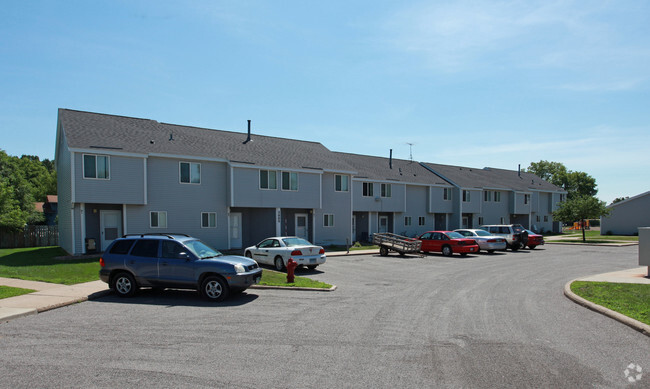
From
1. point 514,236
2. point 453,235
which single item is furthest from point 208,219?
point 514,236

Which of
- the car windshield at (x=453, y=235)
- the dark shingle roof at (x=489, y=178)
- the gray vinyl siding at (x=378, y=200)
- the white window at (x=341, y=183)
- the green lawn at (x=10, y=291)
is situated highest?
the dark shingle roof at (x=489, y=178)

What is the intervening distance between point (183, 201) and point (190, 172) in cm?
174

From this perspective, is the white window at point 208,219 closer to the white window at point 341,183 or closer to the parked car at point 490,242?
the white window at point 341,183

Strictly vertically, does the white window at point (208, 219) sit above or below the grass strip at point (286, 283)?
above

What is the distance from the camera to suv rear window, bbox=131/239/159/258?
39.3 feet

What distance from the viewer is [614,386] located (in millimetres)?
5539

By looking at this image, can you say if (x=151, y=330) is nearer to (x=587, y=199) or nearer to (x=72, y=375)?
(x=72, y=375)

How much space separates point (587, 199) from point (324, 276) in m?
34.3

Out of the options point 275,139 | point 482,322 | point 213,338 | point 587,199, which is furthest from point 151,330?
point 587,199

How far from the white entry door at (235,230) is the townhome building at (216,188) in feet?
0.21

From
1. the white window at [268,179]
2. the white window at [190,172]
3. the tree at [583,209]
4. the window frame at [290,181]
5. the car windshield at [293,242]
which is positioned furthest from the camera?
the tree at [583,209]

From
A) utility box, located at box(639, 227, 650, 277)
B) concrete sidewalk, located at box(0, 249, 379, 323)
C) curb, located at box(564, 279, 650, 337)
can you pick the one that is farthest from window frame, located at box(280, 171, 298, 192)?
utility box, located at box(639, 227, 650, 277)

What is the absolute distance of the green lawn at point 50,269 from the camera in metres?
14.9

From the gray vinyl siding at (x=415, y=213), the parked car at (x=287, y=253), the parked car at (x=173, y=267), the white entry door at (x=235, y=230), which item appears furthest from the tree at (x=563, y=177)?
the parked car at (x=173, y=267)
